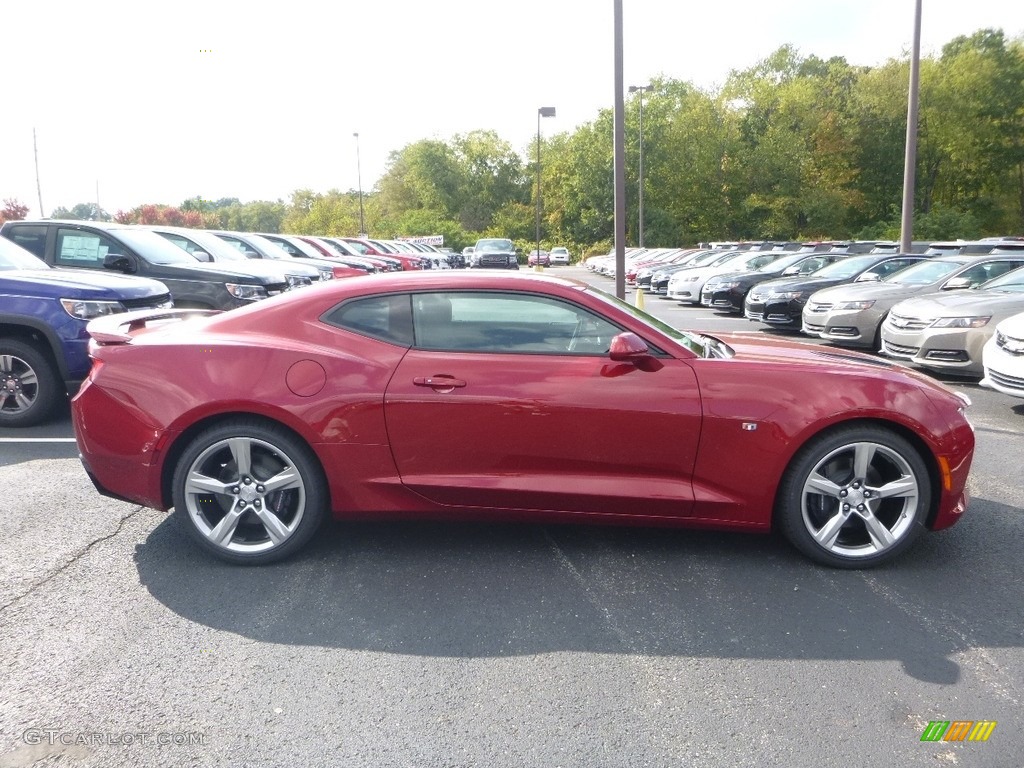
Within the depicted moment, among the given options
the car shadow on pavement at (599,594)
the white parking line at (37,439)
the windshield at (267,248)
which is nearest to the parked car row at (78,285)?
the white parking line at (37,439)

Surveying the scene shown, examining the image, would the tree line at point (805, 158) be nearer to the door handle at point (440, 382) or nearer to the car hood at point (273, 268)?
the car hood at point (273, 268)

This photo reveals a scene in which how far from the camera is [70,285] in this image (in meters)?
7.35

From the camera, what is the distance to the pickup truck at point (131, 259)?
379 inches

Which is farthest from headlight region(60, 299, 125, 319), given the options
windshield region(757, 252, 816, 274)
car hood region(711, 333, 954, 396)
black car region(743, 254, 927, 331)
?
windshield region(757, 252, 816, 274)

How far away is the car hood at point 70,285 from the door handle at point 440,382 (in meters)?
4.50

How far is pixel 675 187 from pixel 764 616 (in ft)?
226

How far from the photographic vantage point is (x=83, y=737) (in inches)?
111

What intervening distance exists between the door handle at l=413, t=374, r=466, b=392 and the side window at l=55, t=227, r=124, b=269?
717 centimetres

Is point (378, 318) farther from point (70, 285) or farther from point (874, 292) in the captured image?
point (874, 292)

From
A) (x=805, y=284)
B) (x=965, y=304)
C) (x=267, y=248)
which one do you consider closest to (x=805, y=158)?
(x=805, y=284)

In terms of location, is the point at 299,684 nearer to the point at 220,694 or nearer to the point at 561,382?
the point at 220,694

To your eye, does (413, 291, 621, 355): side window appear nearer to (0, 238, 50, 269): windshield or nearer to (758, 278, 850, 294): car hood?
(0, 238, 50, 269): windshield

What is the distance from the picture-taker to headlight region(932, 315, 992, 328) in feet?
30.3

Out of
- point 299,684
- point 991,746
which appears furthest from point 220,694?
point 991,746
